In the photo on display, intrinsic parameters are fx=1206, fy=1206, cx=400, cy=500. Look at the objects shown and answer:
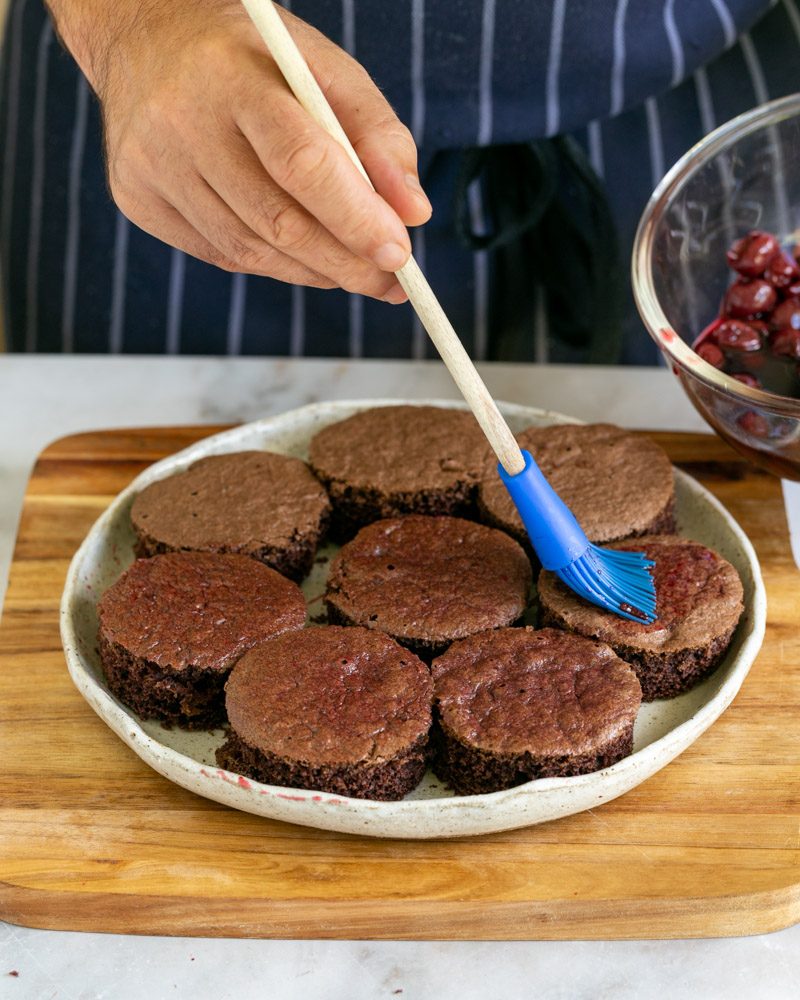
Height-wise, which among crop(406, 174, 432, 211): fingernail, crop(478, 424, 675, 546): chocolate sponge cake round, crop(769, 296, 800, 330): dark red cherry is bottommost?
crop(478, 424, 675, 546): chocolate sponge cake round

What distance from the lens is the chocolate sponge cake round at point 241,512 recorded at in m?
1.65

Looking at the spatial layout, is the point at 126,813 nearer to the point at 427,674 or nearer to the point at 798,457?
the point at 427,674

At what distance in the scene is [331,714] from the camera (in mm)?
1338

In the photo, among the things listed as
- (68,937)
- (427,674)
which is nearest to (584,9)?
(427,674)

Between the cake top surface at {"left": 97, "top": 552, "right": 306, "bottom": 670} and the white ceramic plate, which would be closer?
the white ceramic plate

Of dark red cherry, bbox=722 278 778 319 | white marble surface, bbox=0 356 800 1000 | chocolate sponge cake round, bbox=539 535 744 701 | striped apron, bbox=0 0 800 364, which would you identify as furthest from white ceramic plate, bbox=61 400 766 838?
striped apron, bbox=0 0 800 364

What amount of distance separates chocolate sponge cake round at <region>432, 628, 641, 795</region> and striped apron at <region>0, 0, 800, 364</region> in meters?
0.97

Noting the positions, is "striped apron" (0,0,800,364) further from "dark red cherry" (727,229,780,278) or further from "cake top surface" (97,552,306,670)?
"cake top surface" (97,552,306,670)

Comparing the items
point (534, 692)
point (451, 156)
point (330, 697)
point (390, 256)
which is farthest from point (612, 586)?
point (451, 156)

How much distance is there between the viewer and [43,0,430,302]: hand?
1265mm

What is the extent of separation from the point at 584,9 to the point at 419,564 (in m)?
1.01

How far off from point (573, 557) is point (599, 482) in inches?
10.6

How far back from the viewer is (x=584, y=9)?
77.6 inches

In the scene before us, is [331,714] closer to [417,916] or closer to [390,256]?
[417,916]
